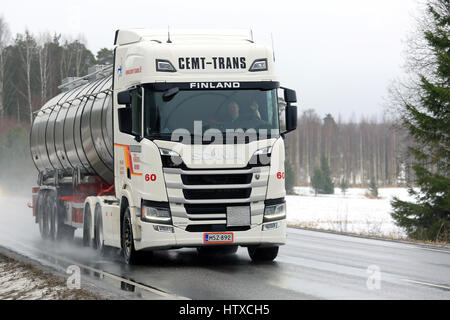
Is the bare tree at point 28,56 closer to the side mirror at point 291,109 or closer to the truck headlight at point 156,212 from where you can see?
the truck headlight at point 156,212

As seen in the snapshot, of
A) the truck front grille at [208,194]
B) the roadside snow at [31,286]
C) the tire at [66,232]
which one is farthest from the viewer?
the tire at [66,232]

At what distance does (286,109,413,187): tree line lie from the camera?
110188 mm

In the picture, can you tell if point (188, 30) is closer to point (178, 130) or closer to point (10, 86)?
point (178, 130)

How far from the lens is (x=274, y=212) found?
1270 centimetres

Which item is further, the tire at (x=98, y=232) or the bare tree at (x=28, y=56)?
the bare tree at (x=28, y=56)

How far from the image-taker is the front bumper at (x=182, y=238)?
486 inches

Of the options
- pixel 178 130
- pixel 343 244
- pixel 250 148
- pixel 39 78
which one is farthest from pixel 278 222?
pixel 39 78

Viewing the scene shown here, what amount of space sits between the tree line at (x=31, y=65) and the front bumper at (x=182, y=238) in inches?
2482

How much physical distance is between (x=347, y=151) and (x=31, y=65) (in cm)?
5775
